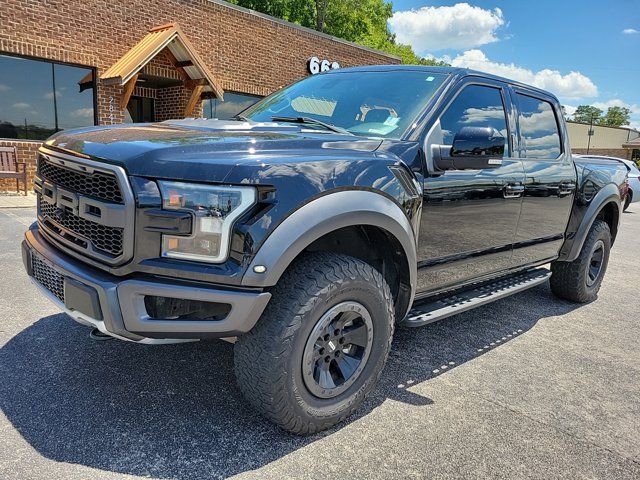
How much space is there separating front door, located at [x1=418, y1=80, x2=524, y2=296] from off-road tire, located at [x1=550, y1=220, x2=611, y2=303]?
1408 millimetres

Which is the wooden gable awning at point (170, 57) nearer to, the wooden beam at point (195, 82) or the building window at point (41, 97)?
the wooden beam at point (195, 82)

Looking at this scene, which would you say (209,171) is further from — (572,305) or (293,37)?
(293,37)

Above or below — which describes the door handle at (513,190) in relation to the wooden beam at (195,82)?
below

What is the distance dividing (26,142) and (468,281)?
395 inches

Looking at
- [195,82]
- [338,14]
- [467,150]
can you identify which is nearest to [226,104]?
[195,82]

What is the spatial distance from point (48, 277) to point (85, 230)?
1.31 ft

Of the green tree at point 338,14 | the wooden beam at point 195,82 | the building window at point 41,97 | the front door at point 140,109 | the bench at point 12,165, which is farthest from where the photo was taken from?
the green tree at point 338,14

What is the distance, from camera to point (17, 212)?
8.23m

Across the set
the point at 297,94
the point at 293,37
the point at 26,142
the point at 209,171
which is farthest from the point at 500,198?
the point at 293,37

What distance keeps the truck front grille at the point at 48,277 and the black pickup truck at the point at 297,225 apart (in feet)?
0.04

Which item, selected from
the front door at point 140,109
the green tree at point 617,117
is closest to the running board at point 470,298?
the front door at point 140,109

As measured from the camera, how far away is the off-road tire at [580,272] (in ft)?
16.1

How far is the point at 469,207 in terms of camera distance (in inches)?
128

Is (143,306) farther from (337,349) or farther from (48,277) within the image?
(337,349)
